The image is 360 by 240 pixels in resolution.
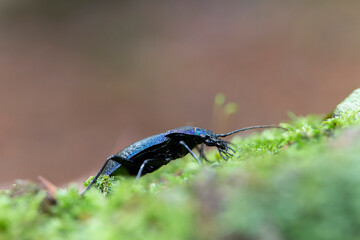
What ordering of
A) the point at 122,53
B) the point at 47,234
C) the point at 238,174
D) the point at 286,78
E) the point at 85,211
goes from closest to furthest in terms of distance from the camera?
the point at 238,174 → the point at 47,234 → the point at 85,211 → the point at 286,78 → the point at 122,53

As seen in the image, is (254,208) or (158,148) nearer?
(254,208)

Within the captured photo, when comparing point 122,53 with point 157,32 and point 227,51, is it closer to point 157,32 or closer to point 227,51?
point 157,32

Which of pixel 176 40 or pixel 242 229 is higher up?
pixel 176 40

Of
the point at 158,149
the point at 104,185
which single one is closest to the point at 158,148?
the point at 158,149

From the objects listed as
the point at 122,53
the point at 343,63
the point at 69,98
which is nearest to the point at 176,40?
the point at 122,53

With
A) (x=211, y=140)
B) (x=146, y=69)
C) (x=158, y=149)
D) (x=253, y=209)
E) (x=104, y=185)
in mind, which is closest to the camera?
(x=253, y=209)

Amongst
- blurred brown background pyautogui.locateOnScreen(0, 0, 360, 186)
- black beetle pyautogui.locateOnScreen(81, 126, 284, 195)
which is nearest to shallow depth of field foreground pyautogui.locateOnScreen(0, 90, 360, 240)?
black beetle pyautogui.locateOnScreen(81, 126, 284, 195)

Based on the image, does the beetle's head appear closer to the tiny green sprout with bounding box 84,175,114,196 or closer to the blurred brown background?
the tiny green sprout with bounding box 84,175,114,196

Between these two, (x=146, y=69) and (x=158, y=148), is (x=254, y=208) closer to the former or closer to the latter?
(x=158, y=148)

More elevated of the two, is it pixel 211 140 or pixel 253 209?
pixel 211 140
